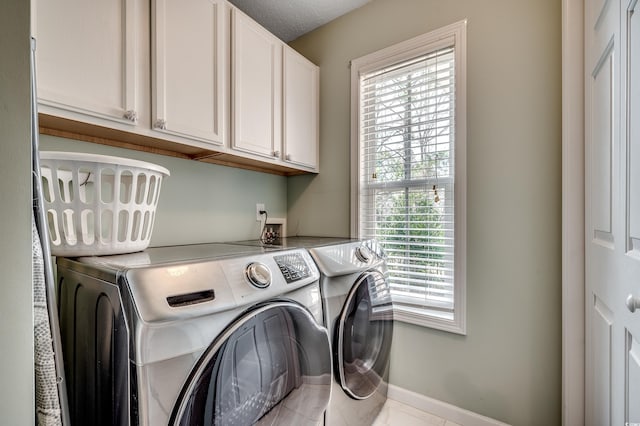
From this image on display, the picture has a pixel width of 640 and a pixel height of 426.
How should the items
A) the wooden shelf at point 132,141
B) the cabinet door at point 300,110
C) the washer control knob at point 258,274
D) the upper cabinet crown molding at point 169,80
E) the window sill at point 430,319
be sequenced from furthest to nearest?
1. the cabinet door at point 300,110
2. the window sill at point 430,319
3. the wooden shelf at point 132,141
4. the upper cabinet crown molding at point 169,80
5. the washer control knob at point 258,274

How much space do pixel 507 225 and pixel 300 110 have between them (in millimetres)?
1406

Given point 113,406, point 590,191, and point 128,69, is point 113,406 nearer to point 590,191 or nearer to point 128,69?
point 128,69

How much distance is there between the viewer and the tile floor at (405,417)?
1.66 metres

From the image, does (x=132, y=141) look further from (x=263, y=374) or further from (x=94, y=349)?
(x=263, y=374)

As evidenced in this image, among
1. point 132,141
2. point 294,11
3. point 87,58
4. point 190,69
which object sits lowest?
point 132,141

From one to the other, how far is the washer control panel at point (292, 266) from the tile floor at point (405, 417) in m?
1.12

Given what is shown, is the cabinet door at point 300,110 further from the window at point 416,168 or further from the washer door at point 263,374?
the washer door at point 263,374

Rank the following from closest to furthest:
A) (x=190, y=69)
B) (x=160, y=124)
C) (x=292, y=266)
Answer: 1. (x=292, y=266)
2. (x=160, y=124)
3. (x=190, y=69)

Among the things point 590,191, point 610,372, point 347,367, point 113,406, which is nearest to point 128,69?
point 113,406

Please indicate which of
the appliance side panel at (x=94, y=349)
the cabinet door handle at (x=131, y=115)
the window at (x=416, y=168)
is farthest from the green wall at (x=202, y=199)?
the window at (x=416, y=168)

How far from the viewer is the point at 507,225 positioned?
60.9 inches

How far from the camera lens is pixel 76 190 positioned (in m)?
0.97

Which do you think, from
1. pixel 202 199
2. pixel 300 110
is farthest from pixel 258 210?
pixel 300 110

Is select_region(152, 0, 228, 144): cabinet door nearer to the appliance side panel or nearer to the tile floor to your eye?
the appliance side panel
